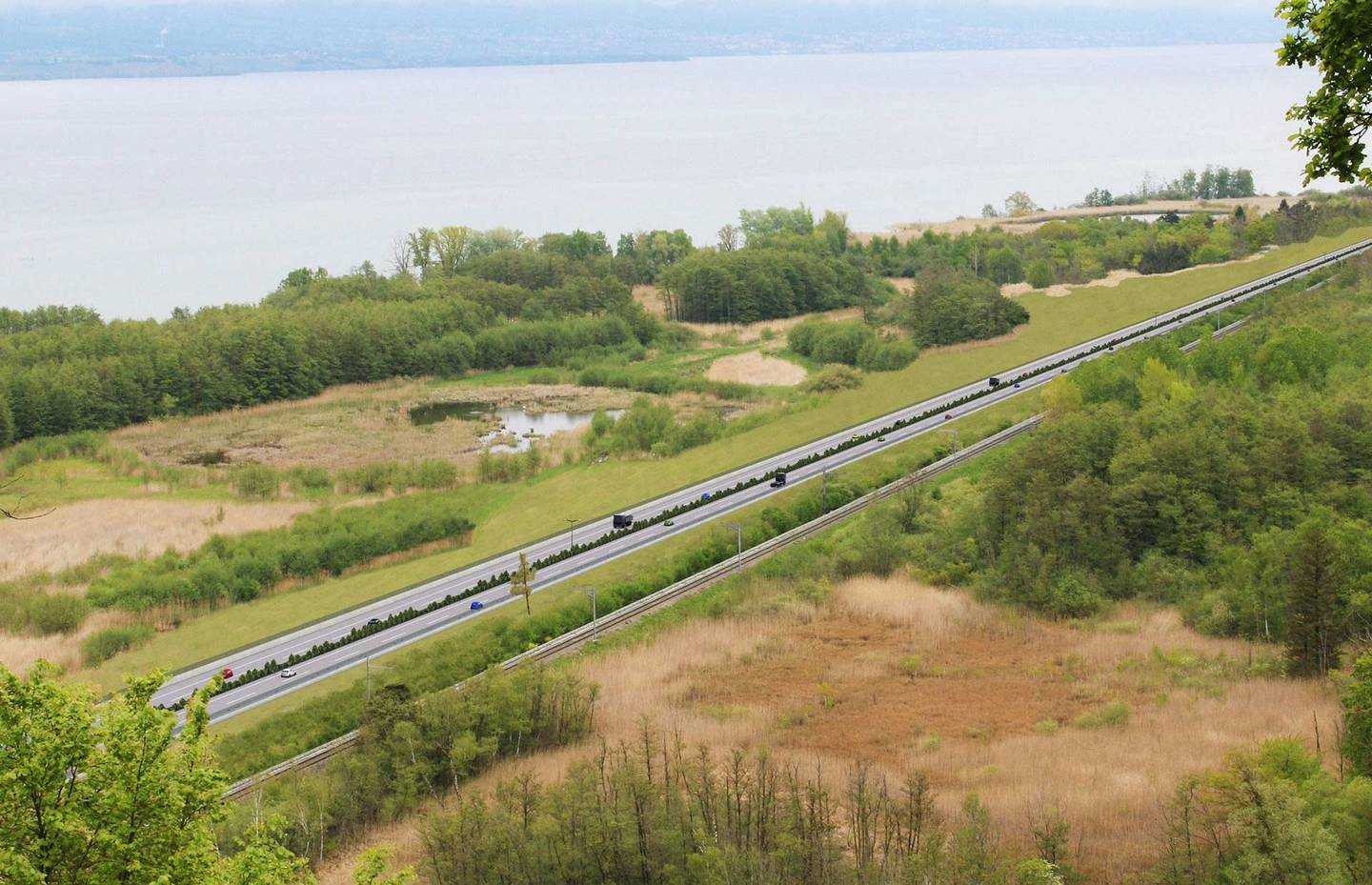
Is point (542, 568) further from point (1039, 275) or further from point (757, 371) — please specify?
point (1039, 275)

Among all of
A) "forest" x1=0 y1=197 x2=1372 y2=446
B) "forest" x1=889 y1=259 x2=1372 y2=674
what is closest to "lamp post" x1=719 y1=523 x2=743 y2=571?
"forest" x1=889 y1=259 x2=1372 y2=674

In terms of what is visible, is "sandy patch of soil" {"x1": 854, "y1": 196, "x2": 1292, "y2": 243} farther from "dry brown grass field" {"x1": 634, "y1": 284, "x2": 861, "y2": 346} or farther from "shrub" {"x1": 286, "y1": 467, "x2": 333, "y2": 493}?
"shrub" {"x1": 286, "y1": 467, "x2": 333, "y2": 493}

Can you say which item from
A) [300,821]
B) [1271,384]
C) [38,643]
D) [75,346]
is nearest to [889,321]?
[1271,384]

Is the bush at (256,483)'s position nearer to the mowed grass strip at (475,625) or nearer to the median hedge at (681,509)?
the median hedge at (681,509)

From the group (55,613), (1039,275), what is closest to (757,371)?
(1039,275)

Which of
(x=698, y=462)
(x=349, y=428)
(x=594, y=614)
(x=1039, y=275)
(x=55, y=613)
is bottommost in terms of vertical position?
(x=594, y=614)

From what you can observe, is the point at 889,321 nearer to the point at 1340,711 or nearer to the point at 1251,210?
the point at 1251,210

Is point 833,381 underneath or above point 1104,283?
underneath
